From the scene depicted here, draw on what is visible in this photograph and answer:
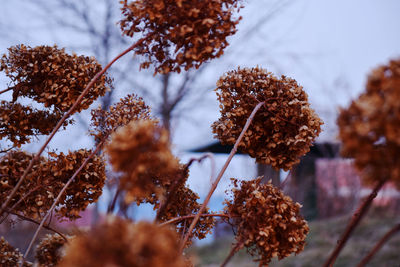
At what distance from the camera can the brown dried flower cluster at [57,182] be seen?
124cm

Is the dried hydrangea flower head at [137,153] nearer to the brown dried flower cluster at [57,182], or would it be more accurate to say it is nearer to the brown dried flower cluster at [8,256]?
the brown dried flower cluster at [57,182]

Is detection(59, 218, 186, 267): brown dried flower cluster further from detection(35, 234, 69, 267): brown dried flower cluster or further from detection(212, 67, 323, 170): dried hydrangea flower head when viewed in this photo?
detection(35, 234, 69, 267): brown dried flower cluster

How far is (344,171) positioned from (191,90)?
4679mm

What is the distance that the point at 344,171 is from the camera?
8.36 m

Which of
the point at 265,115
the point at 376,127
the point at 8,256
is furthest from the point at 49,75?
the point at 376,127

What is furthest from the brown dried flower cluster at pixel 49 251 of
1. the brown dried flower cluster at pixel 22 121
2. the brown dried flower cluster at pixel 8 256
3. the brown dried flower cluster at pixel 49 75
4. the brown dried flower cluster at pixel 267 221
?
the brown dried flower cluster at pixel 267 221

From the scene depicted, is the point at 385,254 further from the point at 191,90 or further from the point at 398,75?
the point at 398,75

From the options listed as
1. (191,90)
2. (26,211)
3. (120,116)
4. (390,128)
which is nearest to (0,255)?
(26,211)

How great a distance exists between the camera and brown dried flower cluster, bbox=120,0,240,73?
101 centimetres

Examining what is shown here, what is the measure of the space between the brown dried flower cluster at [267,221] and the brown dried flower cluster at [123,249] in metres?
0.55

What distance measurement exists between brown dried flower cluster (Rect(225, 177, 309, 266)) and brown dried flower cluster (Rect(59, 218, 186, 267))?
0.55 m

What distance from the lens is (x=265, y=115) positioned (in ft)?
4.30

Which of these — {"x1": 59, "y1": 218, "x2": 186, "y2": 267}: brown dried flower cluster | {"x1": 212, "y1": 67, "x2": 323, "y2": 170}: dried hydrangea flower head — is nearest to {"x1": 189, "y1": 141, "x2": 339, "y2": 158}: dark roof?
{"x1": 212, "y1": 67, "x2": 323, "y2": 170}: dried hydrangea flower head

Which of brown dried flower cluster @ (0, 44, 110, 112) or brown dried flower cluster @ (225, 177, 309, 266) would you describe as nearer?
brown dried flower cluster @ (225, 177, 309, 266)
